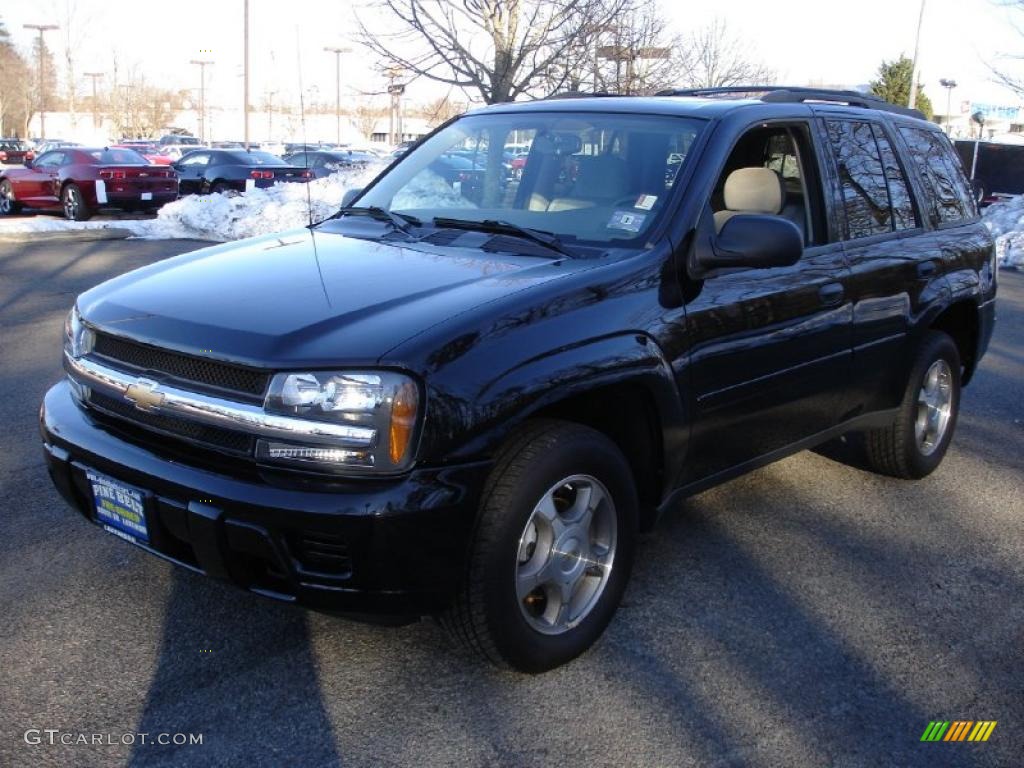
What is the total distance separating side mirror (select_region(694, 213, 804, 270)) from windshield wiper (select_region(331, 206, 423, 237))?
1.21 m

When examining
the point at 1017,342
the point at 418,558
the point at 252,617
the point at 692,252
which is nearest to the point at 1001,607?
the point at 692,252

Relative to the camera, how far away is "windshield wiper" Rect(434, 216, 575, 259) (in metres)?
3.69

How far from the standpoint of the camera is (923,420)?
5.31 metres

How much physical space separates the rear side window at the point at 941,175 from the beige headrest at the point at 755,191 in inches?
51.0

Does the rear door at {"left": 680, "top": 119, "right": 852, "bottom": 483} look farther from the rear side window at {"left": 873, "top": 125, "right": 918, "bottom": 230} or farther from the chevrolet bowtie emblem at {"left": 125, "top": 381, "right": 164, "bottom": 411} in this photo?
the chevrolet bowtie emblem at {"left": 125, "top": 381, "right": 164, "bottom": 411}

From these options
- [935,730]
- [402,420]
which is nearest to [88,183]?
[402,420]

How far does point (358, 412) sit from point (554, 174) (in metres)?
1.76

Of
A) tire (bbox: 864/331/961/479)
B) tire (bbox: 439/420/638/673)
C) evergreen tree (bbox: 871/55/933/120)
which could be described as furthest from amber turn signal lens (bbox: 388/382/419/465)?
evergreen tree (bbox: 871/55/933/120)

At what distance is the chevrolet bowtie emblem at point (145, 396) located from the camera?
3.04 m

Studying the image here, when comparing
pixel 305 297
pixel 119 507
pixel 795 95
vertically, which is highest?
pixel 795 95

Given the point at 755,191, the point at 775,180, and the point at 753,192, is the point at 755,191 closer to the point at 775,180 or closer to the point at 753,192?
the point at 753,192

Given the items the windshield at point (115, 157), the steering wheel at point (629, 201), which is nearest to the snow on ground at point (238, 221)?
the windshield at point (115, 157)

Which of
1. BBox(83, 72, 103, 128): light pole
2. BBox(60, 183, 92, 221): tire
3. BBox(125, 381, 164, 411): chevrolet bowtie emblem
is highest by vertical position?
BBox(83, 72, 103, 128): light pole

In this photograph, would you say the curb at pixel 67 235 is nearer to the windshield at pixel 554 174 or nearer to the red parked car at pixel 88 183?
the red parked car at pixel 88 183
